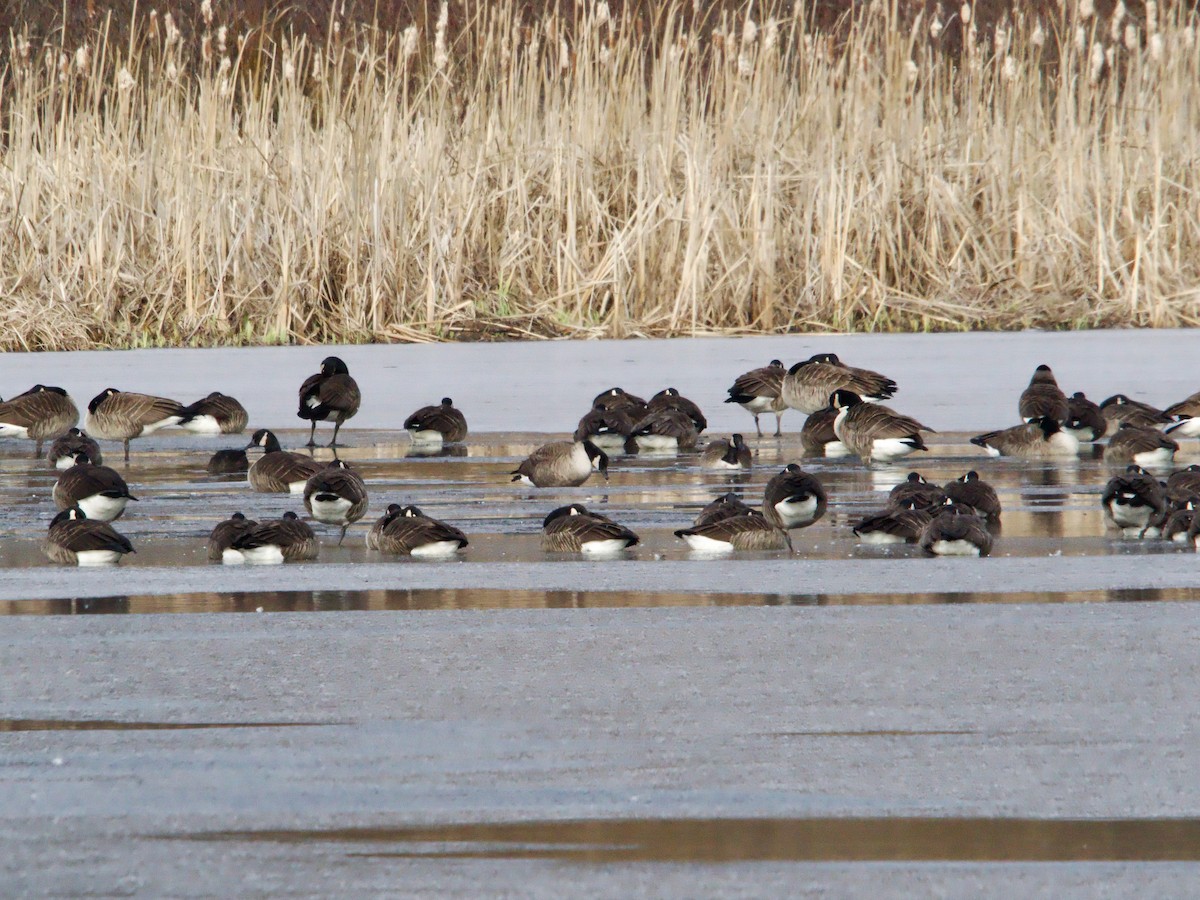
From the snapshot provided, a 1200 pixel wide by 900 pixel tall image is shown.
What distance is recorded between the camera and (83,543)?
6230 millimetres

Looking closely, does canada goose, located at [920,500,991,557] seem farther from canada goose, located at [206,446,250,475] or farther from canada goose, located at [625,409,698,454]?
canada goose, located at [206,446,250,475]

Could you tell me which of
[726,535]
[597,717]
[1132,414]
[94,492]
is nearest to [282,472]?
[94,492]

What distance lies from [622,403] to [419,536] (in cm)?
392

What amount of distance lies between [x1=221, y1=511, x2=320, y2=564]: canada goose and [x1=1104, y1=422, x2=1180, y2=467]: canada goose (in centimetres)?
434

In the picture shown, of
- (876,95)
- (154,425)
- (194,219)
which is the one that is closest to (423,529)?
(154,425)

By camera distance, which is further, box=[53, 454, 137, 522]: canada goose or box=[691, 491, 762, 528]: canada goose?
box=[53, 454, 137, 522]: canada goose

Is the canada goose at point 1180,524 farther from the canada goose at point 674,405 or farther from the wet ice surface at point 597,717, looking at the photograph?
the canada goose at point 674,405

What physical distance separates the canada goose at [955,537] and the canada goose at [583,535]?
99 cm

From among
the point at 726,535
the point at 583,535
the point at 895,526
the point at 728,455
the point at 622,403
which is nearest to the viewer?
the point at 583,535

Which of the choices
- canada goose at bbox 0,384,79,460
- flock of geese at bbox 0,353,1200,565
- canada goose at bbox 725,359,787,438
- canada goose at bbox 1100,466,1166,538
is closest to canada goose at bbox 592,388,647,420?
flock of geese at bbox 0,353,1200,565

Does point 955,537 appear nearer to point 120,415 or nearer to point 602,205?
point 120,415

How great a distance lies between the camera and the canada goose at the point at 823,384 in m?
10.4

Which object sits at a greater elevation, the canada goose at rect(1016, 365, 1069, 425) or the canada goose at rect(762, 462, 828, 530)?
the canada goose at rect(1016, 365, 1069, 425)

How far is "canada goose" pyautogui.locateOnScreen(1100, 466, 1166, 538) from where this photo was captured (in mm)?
6758
